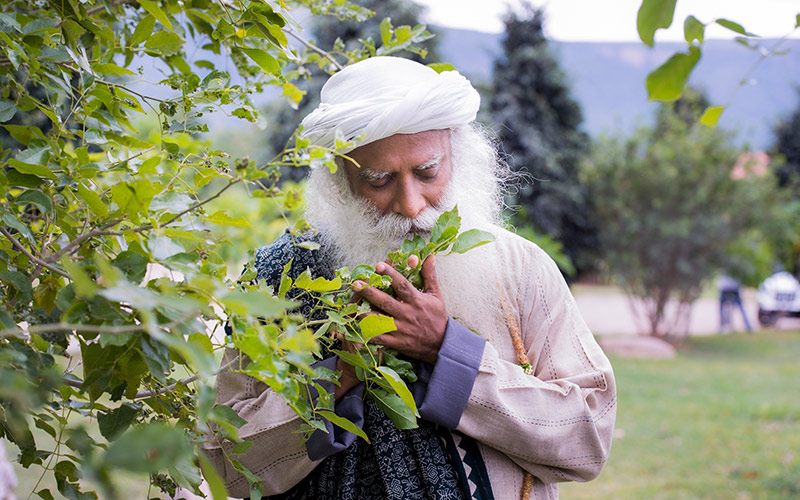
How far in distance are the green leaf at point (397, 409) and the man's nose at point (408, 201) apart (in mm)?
657

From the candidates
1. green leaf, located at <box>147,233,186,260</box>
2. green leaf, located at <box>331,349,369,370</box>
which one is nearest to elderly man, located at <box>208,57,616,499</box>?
green leaf, located at <box>331,349,369,370</box>

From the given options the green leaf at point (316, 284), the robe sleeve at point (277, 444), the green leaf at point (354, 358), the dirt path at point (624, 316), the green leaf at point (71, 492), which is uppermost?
the green leaf at point (316, 284)

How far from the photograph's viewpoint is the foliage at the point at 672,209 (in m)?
13.1

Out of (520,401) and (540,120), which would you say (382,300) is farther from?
(540,120)

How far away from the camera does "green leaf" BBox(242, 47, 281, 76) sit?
151 centimetres

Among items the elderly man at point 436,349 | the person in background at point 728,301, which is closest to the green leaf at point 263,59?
the elderly man at point 436,349

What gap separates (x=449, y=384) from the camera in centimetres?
182

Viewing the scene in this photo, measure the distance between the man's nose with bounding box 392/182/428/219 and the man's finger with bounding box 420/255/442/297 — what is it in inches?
9.4

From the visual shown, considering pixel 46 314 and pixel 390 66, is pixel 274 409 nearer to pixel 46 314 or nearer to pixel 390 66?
pixel 46 314

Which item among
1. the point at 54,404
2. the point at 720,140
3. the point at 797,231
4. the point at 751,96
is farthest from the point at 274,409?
the point at 751,96

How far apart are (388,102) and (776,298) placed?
60.5ft

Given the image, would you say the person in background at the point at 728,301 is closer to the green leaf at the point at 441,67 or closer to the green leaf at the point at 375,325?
the green leaf at the point at 441,67

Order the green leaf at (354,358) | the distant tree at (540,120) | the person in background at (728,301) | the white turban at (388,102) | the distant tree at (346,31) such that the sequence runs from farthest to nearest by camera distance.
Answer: the person in background at (728,301) → the distant tree at (540,120) → the distant tree at (346,31) → the white turban at (388,102) → the green leaf at (354,358)

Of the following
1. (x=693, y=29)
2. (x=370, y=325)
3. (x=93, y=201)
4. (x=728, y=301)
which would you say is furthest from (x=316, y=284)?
(x=728, y=301)
